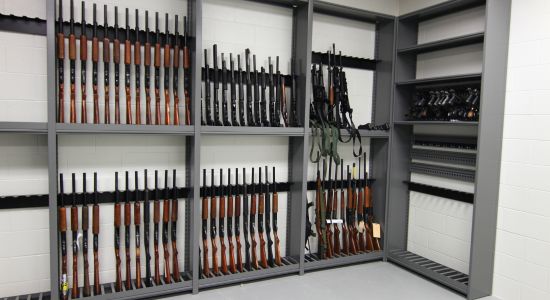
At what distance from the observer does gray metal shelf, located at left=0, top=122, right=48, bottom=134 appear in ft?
7.92

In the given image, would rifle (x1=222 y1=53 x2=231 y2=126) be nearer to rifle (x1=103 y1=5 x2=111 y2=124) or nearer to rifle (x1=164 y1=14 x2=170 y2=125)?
rifle (x1=164 y1=14 x2=170 y2=125)

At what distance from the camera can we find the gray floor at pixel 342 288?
3.07 m

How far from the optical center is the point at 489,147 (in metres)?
3.03

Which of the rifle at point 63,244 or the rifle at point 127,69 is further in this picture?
the rifle at point 127,69

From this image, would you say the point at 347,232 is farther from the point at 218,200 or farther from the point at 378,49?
the point at 378,49

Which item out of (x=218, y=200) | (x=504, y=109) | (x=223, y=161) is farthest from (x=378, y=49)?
(x=218, y=200)

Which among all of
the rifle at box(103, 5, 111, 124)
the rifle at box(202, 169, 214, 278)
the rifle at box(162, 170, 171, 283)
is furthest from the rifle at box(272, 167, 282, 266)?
the rifle at box(103, 5, 111, 124)

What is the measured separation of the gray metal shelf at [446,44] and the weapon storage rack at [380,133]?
0.05ft

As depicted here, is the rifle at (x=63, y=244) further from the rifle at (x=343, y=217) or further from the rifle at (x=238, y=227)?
the rifle at (x=343, y=217)

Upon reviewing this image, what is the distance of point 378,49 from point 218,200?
2284 mm

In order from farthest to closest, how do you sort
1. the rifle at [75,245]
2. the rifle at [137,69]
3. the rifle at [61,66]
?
1. the rifle at [137,69]
2. the rifle at [75,245]
3. the rifle at [61,66]

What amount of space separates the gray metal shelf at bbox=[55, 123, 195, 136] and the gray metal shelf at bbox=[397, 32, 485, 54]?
2184 millimetres

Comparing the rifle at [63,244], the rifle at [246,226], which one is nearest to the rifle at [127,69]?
the rifle at [63,244]

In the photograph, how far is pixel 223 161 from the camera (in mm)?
3449
